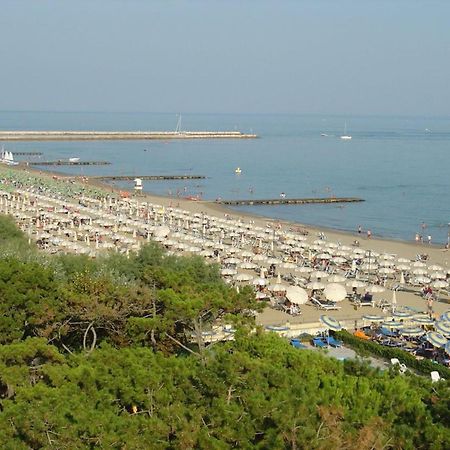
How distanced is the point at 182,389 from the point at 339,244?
2559 cm

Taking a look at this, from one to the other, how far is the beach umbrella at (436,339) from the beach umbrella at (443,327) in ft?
1.76

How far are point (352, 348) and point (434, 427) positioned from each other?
1054 centimetres

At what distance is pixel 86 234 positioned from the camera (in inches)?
1415

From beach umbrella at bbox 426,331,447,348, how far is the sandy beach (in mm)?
3338

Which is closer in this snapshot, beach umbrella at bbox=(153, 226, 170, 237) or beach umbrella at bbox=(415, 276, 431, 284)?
beach umbrella at bbox=(415, 276, 431, 284)

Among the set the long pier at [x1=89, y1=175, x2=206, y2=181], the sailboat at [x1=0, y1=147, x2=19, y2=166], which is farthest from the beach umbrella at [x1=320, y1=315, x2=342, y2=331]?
the sailboat at [x1=0, y1=147, x2=19, y2=166]

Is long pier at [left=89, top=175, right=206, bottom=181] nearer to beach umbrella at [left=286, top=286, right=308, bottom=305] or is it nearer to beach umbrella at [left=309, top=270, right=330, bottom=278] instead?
beach umbrella at [left=309, top=270, right=330, bottom=278]

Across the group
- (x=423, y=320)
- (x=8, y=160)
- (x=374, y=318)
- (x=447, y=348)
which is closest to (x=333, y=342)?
(x=374, y=318)

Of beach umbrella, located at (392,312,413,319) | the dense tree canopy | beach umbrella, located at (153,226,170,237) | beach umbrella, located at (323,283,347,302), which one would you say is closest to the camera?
the dense tree canopy

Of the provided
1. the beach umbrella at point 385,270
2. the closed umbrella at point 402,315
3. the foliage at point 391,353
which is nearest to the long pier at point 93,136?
the beach umbrella at point 385,270

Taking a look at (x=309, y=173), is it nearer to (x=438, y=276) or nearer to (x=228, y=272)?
(x=438, y=276)

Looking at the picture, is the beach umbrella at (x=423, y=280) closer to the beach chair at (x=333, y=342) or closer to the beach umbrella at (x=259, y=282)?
the beach umbrella at (x=259, y=282)

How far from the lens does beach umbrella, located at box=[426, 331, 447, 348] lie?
61.4 feet

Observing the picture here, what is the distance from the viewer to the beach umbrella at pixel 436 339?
18.7 m
